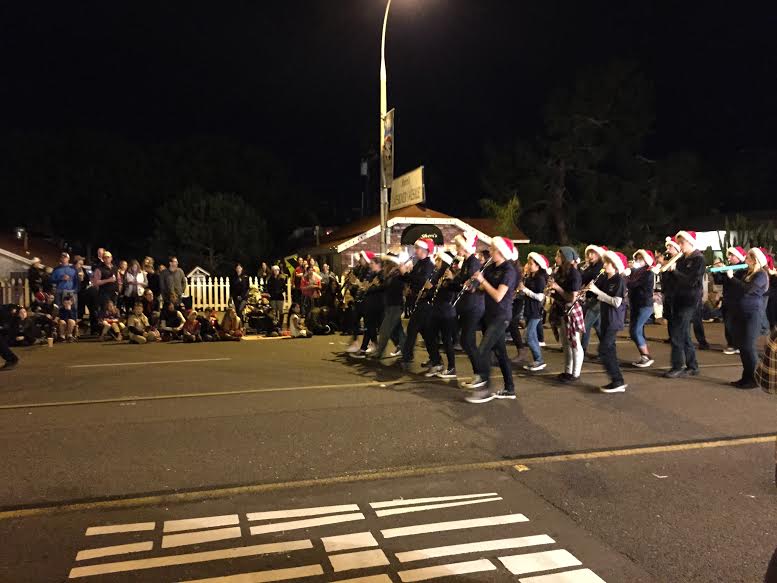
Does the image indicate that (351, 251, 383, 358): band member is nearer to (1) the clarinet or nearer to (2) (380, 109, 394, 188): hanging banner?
(1) the clarinet

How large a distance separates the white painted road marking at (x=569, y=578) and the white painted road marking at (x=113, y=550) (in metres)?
2.10

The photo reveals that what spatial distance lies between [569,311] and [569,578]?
19.1ft

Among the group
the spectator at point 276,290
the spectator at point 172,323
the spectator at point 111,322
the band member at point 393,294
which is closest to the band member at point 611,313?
the band member at point 393,294

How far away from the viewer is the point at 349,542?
13.1ft

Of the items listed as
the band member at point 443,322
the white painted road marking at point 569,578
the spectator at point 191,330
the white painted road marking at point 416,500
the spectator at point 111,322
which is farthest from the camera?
the spectator at point 111,322

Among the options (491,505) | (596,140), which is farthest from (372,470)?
(596,140)

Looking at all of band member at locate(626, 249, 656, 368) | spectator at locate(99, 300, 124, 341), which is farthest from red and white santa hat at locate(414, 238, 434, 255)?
spectator at locate(99, 300, 124, 341)

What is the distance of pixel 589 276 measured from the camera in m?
9.66

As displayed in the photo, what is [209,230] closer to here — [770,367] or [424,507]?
[424,507]

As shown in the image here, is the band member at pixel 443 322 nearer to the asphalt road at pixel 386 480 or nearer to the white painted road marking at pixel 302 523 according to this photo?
the asphalt road at pixel 386 480

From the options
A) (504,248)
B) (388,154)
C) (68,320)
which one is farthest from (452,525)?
(68,320)

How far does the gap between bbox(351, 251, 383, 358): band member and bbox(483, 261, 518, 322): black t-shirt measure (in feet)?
10.7

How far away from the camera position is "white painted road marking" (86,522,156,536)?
163 inches

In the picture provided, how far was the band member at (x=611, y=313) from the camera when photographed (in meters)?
8.09
